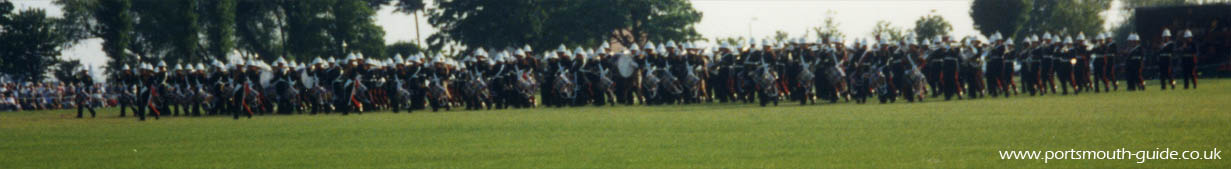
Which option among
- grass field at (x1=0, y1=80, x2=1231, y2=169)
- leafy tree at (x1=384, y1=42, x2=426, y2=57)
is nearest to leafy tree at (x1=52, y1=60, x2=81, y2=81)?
leafy tree at (x1=384, y1=42, x2=426, y2=57)

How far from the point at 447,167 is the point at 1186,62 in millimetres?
23013

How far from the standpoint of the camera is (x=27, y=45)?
65812 millimetres

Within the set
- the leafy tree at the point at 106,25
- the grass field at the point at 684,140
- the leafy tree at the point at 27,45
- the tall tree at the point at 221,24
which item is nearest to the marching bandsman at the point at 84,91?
the grass field at the point at 684,140

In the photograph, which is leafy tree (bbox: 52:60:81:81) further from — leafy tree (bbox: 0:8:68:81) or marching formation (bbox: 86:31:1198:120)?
marching formation (bbox: 86:31:1198:120)

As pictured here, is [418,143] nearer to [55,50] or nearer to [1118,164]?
[1118,164]

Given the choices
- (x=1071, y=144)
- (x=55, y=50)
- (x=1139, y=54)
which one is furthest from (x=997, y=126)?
(x=55, y=50)

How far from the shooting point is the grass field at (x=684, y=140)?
38.5ft

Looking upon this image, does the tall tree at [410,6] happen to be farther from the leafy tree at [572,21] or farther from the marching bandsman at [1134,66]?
the marching bandsman at [1134,66]

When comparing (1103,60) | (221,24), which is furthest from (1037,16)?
(1103,60)

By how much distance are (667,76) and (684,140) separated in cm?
1594

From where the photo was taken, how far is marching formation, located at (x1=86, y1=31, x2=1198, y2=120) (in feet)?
89.0

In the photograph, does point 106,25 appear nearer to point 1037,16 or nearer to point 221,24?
point 221,24

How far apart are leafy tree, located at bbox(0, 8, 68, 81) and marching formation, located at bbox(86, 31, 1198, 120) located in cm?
3641

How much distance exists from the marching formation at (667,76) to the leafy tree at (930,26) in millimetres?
41215
